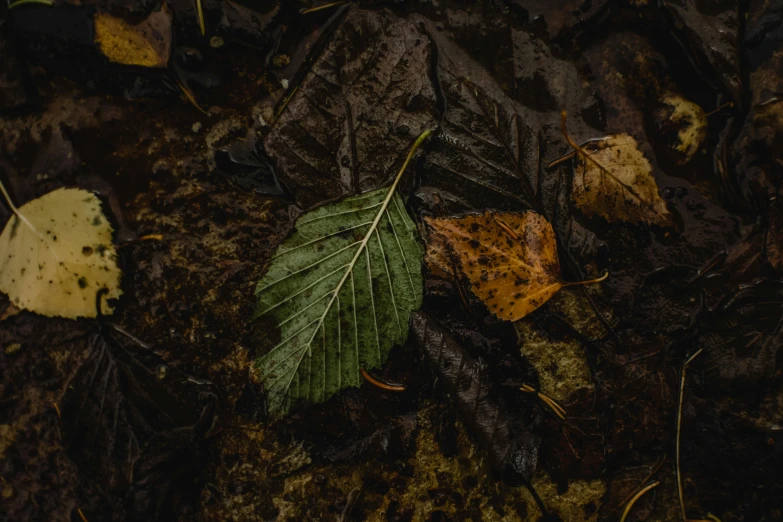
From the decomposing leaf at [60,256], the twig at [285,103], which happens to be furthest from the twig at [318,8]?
the decomposing leaf at [60,256]

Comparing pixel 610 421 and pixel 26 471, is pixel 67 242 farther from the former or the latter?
pixel 610 421

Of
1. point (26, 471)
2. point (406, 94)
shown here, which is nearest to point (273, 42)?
point (406, 94)

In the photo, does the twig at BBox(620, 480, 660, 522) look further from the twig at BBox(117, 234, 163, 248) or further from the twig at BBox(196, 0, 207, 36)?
the twig at BBox(196, 0, 207, 36)

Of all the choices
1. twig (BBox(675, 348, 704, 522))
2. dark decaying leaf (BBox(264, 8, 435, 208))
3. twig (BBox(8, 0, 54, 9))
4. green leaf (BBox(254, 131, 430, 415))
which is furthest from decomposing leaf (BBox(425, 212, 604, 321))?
twig (BBox(8, 0, 54, 9))

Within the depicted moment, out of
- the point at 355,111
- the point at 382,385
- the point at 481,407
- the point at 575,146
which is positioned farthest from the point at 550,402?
the point at 355,111

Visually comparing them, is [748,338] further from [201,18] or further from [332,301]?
[201,18]

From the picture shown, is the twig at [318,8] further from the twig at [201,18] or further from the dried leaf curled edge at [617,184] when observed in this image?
the dried leaf curled edge at [617,184]
